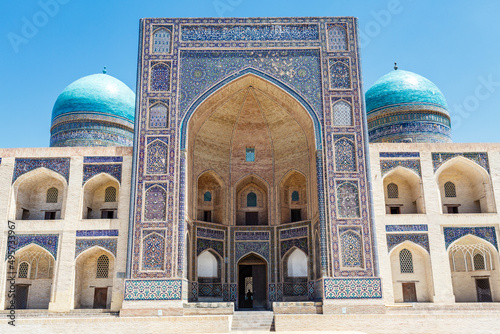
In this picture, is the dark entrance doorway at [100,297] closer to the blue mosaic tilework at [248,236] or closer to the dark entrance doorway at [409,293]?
the blue mosaic tilework at [248,236]

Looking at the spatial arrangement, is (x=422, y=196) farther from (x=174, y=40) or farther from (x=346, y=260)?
(x=174, y=40)

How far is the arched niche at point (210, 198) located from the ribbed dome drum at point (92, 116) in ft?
12.7

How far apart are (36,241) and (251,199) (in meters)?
5.66

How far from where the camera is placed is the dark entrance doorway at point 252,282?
13242 mm

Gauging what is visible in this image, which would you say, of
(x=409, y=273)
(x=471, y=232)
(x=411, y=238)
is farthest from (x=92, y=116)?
(x=471, y=232)

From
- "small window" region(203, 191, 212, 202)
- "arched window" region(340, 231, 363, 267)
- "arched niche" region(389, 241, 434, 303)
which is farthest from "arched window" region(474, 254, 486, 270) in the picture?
"small window" region(203, 191, 212, 202)

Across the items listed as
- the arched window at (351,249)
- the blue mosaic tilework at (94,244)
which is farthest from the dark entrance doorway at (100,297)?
the arched window at (351,249)

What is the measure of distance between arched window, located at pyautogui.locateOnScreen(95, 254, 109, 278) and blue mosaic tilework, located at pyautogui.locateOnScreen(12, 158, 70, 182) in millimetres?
2085

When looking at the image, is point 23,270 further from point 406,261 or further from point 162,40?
point 406,261

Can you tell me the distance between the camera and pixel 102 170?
11.9 m

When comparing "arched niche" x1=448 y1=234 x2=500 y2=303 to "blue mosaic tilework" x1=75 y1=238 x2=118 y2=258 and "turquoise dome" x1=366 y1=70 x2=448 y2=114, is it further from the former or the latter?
"blue mosaic tilework" x1=75 y1=238 x2=118 y2=258

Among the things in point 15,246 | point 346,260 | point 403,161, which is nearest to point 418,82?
point 403,161

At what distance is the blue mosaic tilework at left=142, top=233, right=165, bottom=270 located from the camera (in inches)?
423

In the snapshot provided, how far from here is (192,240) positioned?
41.2 feet
